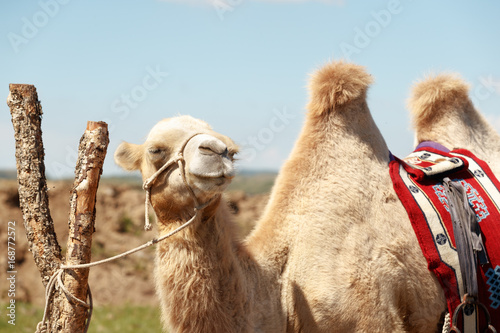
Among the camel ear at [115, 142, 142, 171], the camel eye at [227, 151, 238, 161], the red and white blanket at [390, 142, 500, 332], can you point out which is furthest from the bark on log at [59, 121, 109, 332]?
the red and white blanket at [390, 142, 500, 332]

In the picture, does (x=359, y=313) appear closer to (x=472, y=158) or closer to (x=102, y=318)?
(x=472, y=158)

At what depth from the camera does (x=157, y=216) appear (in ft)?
8.78

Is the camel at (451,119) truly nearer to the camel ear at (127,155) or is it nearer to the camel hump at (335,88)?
the camel hump at (335,88)

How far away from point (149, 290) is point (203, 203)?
7282 mm

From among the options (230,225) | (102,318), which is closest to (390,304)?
(230,225)

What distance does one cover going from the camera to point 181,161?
2.46m

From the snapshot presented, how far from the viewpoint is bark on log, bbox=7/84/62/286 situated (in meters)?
2.73

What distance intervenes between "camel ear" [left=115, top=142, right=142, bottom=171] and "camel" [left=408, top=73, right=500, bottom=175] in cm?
246

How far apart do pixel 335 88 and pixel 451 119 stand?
4.29 ft

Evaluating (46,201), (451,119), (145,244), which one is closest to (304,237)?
(145,244)

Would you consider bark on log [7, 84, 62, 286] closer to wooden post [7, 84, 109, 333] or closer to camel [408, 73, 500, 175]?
wooden post [7, 84, 109, 333]

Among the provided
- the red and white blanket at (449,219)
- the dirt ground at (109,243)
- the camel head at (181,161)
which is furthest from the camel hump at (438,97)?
the dirt ground at (109,243)

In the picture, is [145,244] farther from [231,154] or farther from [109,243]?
[109,243]

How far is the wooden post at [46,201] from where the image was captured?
102 inches
